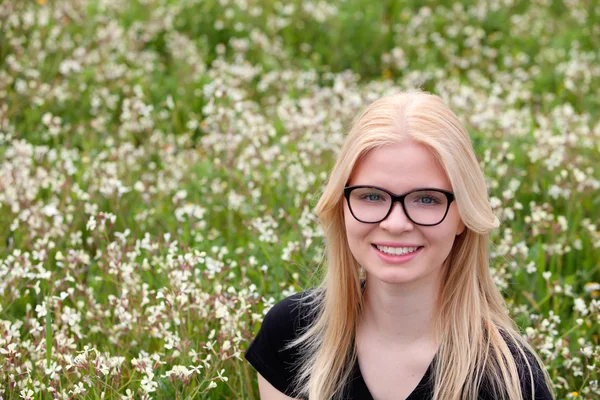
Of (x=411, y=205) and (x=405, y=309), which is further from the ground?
(x=411, y=205)

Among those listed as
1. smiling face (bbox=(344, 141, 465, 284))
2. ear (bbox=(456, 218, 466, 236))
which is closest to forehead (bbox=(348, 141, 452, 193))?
smiling face (bbox=(344, 141, 465, 284))

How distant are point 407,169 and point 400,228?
0.17 meters

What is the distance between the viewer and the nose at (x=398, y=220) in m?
2.44

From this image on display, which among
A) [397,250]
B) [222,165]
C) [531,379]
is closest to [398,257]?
[397,250]

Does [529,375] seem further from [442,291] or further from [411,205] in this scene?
[411,205]

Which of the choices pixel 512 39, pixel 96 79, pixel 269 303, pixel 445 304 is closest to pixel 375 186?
pixel 445 304

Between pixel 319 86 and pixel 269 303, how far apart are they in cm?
432

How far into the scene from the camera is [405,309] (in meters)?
2.66

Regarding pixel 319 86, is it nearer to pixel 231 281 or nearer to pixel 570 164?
pixel 570 164

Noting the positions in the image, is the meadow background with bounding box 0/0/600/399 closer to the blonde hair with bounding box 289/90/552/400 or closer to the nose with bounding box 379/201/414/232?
the blonde hair with bounding box 289/90/552/400

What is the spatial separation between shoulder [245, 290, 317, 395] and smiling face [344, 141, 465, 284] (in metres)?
0.44

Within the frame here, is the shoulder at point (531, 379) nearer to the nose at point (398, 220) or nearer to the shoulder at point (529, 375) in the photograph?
the shoulder at point (529, 375)

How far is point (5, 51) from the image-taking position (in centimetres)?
681

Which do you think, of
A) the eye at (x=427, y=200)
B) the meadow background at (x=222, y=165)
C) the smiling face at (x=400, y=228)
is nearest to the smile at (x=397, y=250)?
the smiling face at (x=400, y=228)
